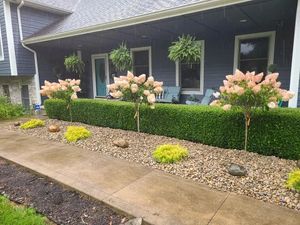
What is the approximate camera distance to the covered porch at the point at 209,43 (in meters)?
5.30

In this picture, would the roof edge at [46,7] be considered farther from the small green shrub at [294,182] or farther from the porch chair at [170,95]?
the small green shrub at [294,182]

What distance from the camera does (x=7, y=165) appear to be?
3.61 m

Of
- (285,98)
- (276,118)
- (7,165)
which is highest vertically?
(285,98)

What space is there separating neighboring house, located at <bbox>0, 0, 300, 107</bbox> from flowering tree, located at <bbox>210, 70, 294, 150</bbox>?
133 cm

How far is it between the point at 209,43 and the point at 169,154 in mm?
4881

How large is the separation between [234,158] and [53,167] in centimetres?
276

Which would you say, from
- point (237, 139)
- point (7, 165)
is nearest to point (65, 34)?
point (7, 165)

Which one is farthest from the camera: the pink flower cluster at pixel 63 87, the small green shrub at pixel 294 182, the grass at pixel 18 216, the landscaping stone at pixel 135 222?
the pink flower cluster at pixel 63 87

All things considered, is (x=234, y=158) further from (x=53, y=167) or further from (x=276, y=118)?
(x=53, y=167)

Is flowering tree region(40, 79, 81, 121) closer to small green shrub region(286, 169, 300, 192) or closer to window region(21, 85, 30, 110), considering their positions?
window region(21, 85, 30, 110)

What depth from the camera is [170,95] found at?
7.68 meters

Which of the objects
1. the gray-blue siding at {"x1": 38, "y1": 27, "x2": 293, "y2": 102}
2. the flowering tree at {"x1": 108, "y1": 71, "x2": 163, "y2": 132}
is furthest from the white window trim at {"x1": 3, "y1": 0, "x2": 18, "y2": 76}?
the flowering tree at {"x1": 108, "y1": 71, "x2": 163, "y2": 132}

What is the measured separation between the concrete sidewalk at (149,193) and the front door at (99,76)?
6.39 meters

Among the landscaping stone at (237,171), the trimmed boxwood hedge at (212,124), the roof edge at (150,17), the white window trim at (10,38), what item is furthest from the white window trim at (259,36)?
the white window trim at (10,38)
